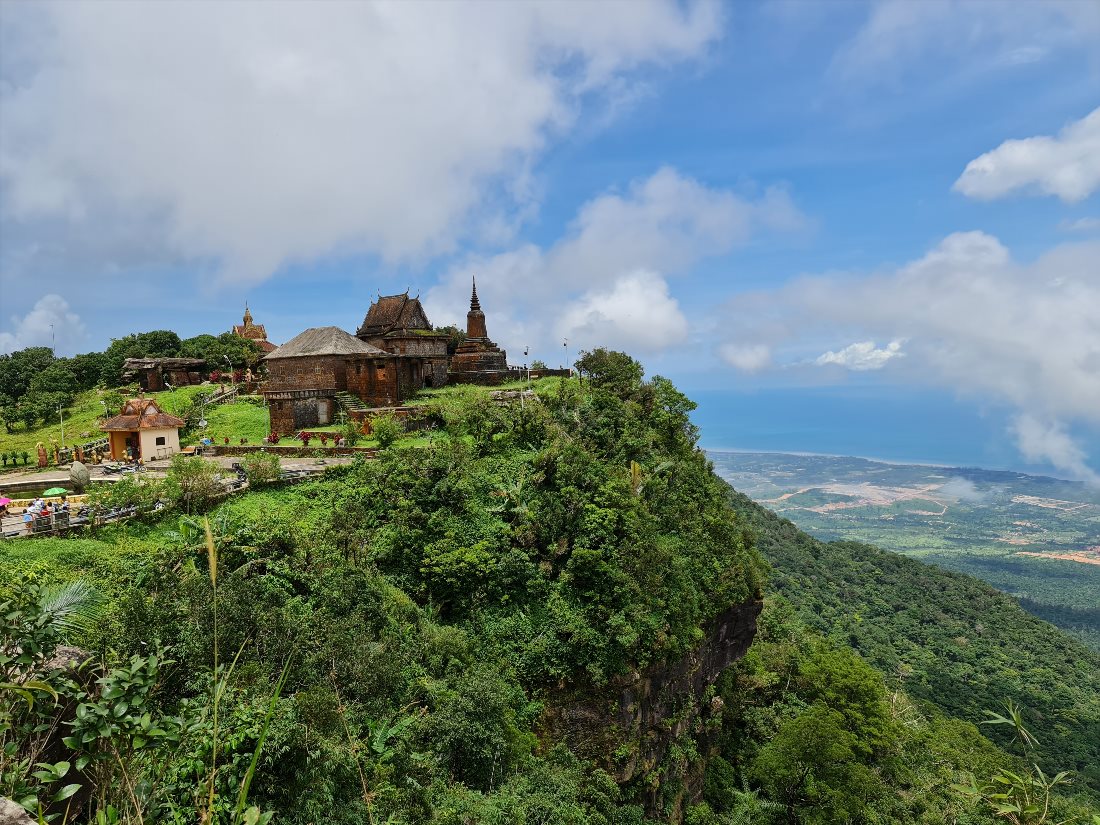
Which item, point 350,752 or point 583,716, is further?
point 583,716

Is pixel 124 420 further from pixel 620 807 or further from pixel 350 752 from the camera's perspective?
pixel 620 807

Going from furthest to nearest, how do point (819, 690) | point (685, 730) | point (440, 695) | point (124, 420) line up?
1. point (819, 690)
2. point (124, 420)
3. point (685, 730)
4. point (440, 695)

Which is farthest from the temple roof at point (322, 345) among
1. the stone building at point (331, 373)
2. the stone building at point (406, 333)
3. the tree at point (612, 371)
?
the tree at point (612, 371)

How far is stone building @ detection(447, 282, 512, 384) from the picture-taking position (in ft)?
137

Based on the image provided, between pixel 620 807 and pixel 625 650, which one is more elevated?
pixel 625 650

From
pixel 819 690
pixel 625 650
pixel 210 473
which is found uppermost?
pixel 210 473

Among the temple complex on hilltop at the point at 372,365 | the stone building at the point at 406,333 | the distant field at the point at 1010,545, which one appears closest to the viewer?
the temple complex on hilltop at the point at 372,365

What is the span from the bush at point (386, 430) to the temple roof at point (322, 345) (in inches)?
251

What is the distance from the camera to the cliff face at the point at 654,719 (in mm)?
17266

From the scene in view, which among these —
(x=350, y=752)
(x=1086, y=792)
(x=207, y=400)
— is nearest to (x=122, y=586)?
(x=350, y=752)

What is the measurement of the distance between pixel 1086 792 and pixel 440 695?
153ft

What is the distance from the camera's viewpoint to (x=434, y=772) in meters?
→ 12.7

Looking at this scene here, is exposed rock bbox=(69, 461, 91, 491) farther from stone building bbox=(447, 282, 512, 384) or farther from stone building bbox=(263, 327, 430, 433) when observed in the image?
stone building bbox=(447, 282, 512, 384)

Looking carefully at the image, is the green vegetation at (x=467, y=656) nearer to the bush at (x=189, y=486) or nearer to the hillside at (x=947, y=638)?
the bush at (x=189, y=486)
